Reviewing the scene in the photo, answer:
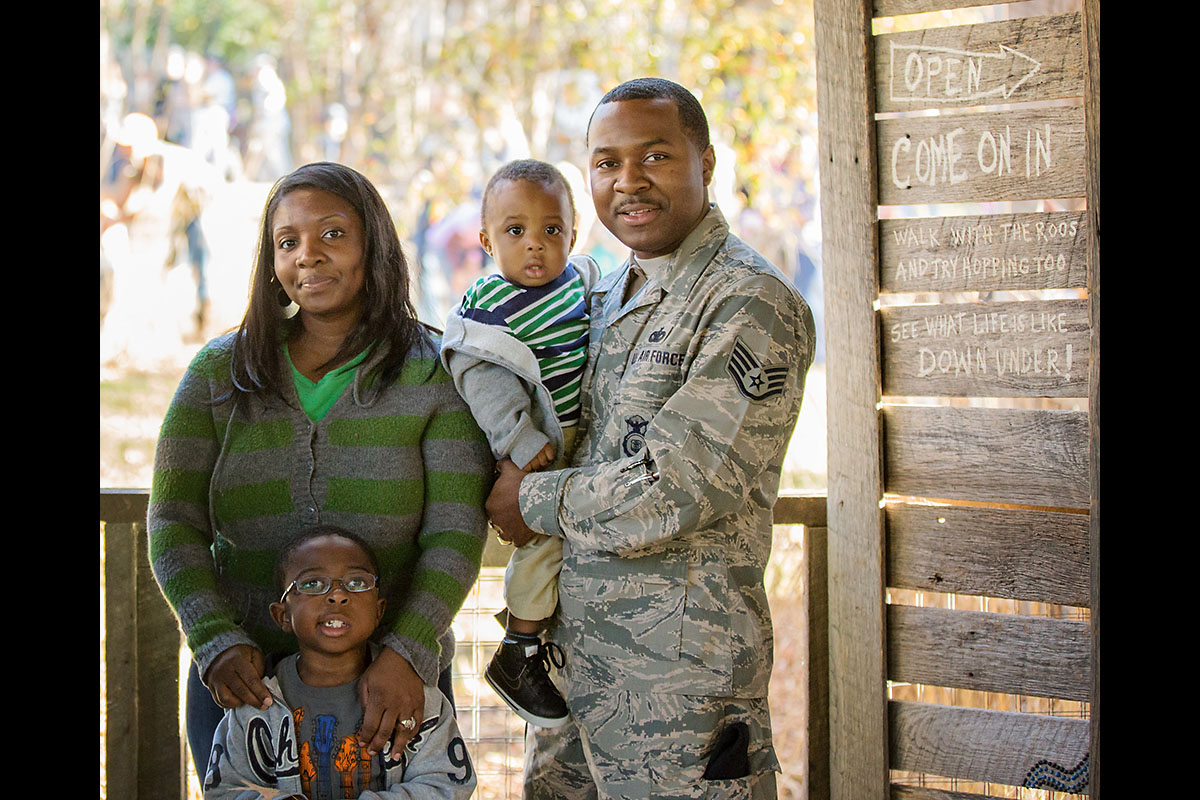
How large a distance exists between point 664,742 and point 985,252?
161 cm

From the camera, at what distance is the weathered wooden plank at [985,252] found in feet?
9.46

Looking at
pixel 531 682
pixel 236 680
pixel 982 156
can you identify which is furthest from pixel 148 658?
pixel 982 156

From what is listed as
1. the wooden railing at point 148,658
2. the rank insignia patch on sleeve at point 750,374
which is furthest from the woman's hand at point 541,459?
the wooden railing at point 148,658

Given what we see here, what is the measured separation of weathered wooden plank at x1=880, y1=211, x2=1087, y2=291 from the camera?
2.88m

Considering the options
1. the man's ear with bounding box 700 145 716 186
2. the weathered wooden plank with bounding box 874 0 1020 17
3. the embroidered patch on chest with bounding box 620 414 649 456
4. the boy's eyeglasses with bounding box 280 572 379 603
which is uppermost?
the weathered wooden plank with bounding box 874 0 1020 17

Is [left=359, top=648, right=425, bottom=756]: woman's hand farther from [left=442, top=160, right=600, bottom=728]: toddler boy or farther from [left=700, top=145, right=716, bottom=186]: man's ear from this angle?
[left=700, top=145, right=716, bottom=186]: man's ear

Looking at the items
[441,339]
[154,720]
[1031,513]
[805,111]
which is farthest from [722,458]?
[805,111]

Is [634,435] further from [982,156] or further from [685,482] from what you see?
[982,156]

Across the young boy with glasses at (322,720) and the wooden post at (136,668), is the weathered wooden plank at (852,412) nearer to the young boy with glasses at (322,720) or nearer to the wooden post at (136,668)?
the young boy with glasses at (322,720)

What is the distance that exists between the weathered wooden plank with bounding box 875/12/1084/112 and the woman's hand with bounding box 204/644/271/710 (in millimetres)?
2200

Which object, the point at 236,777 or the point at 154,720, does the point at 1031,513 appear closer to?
the point at 236,777

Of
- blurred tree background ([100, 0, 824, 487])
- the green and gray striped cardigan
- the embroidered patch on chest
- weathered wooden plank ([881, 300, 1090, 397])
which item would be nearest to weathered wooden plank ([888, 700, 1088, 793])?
weathered wooden plank ([881, 300, 1090, 397])

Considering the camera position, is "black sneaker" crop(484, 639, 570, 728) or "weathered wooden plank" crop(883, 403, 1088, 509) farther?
"weathered wooden plank" crop(883, 403, 1088, 509)

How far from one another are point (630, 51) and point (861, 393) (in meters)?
5.57
